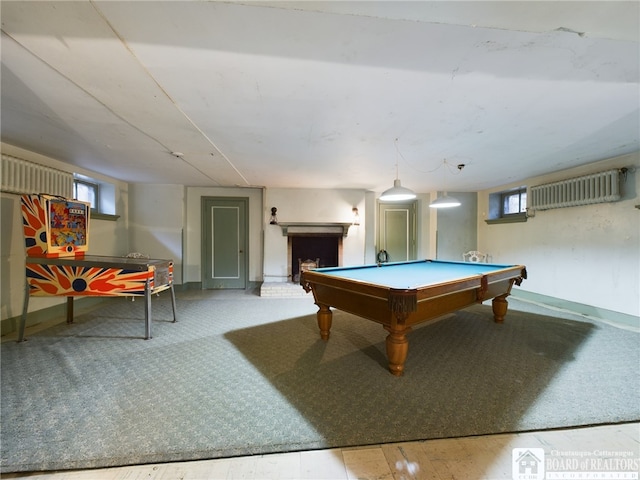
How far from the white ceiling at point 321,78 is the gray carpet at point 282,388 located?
2.15 m

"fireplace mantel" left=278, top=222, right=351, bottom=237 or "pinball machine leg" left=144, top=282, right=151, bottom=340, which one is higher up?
"fireplace mantel" left=278, top=222, right=351, bottom=237

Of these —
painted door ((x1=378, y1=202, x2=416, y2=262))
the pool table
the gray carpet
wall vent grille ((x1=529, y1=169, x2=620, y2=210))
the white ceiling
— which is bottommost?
the gray carpet

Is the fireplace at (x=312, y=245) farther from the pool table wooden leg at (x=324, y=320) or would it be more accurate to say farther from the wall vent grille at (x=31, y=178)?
the wall vent grille at (x=31, y=178)

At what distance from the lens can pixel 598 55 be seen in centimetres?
140

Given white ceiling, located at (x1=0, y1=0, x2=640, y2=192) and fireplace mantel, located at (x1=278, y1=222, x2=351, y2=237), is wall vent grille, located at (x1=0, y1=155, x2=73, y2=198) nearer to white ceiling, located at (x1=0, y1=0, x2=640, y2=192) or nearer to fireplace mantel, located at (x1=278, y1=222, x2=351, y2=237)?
white ceiling, located at (x1=0, y1=0, x2=640, y2=192)

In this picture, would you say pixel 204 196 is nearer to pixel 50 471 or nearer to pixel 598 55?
pixel 50 471

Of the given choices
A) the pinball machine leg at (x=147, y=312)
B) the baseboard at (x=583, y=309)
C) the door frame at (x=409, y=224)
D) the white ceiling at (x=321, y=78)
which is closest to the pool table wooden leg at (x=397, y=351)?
the white ceiling at (x=321, y=78)

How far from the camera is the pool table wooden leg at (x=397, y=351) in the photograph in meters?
1.94

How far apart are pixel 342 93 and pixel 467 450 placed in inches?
91.3

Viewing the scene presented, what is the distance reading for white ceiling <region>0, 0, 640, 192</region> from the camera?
3.78ft

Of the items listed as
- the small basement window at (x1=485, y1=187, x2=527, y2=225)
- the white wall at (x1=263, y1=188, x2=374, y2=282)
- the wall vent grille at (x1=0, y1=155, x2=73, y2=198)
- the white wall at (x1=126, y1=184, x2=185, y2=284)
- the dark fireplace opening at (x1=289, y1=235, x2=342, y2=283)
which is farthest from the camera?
the dark fireplace opening at (x1=289, y1=235, x2=342, y2=283)

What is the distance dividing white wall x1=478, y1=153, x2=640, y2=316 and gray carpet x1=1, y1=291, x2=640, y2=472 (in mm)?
650

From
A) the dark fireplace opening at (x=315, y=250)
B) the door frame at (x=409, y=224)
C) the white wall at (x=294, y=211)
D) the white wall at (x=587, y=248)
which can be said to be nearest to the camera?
the white wall at (x=587, y=248)

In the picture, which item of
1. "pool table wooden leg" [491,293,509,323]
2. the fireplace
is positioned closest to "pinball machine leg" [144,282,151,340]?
the fireplace
